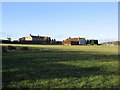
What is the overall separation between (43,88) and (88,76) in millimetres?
4671

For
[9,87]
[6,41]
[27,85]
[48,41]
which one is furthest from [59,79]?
[48,41]

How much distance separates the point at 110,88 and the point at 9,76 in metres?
6.26

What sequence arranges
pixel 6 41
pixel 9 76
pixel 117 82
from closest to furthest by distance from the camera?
pixel 117 82 < pixel 9 76 < pixel 6 41

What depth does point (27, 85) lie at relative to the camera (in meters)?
14.2

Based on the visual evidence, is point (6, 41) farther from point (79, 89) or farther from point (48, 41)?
point (79, 89)

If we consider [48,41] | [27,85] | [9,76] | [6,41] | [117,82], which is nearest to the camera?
[27,85]

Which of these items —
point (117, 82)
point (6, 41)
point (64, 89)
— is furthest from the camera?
point (6, 41)

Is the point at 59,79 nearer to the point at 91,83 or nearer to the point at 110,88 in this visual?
the point at 91,83

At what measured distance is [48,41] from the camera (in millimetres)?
144500

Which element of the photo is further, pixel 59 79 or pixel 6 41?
pixel 6 41

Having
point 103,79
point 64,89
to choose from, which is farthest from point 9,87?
point 103,79

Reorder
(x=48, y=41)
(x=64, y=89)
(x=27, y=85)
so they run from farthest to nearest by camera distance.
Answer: (x=48, y=41) < (x=27, y=85) < (x=64, y=89)

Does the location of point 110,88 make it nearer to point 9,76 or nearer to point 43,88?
point 43,88

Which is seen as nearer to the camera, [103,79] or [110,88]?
[110,88]
